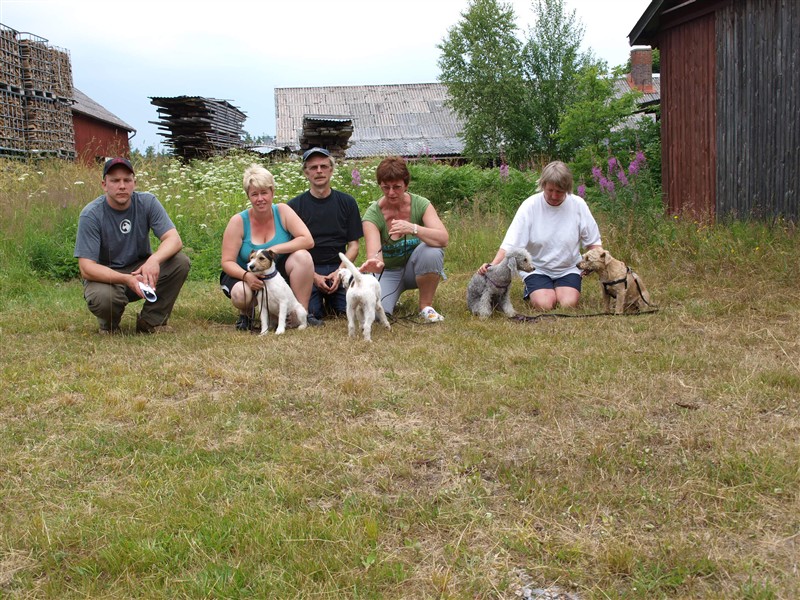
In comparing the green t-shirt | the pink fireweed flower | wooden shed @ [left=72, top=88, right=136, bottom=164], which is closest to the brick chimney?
wooden shed @ [left=72, top=88, right=136, bottom=164]

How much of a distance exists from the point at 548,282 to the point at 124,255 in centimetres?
377

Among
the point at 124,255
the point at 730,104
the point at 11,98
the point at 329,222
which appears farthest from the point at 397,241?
the point at 11,98

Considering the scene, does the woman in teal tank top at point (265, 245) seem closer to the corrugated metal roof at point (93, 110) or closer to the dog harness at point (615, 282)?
the dog harness at point (615, 282)

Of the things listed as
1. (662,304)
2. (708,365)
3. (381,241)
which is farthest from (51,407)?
(662,304)

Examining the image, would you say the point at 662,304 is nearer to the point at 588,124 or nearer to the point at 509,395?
the point at 509,395

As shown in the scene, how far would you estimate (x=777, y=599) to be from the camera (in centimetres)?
201

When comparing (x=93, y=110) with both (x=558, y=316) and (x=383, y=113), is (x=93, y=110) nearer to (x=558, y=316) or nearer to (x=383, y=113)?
(x=383, y=113)

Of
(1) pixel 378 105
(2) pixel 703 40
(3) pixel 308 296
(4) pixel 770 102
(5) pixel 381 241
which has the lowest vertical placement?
(3) pixel 308 296

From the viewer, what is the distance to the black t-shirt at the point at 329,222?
6.48 metres

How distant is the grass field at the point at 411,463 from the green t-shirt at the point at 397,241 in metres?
1.17

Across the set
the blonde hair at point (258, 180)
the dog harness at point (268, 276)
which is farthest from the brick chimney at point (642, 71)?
the dog harness at point (268, 276)

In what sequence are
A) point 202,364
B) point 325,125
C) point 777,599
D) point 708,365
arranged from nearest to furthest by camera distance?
point 777,599 < point 708,365 < point 202,364 < point 325,125

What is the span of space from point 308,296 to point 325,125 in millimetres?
13081

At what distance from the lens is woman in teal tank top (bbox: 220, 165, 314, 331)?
19.7 ft
